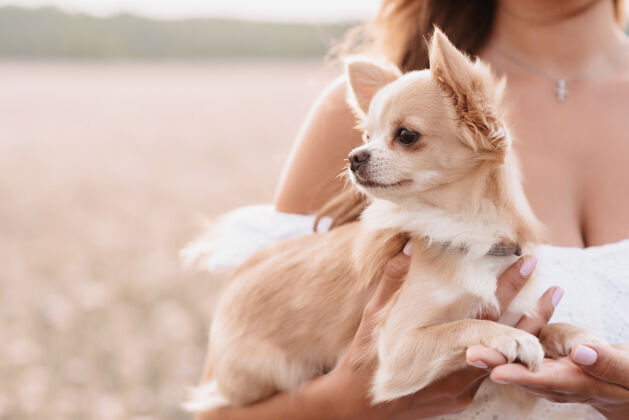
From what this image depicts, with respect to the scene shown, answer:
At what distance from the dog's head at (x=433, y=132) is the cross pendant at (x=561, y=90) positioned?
2.90 feet

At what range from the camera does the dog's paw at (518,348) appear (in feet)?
5.20

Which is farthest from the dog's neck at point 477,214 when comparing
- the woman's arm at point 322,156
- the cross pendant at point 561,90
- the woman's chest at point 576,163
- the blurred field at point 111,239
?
the blurred field at point 111,239

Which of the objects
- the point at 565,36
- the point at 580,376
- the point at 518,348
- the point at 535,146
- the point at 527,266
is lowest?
the point at 580,376

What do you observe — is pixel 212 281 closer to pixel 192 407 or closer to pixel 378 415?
pixel 192 407

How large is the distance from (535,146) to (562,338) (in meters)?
0.93

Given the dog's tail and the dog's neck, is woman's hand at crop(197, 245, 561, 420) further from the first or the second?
the dog's tail

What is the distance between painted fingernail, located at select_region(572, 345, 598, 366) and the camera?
5.26 feet

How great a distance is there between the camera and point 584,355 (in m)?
1.60

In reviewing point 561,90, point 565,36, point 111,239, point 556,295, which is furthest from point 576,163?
point 111,239

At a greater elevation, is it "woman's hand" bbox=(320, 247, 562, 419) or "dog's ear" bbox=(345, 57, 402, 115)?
"dog's ear" bbox=(345, 57, 402, 115)

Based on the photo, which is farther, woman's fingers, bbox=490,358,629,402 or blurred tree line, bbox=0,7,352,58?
blurred tree line, bbox=0,7,352,58

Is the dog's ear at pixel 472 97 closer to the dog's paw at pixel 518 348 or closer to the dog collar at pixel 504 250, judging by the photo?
the dog collar at pixel 504 250

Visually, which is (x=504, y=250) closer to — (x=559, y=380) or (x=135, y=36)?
(x=559, y=380)

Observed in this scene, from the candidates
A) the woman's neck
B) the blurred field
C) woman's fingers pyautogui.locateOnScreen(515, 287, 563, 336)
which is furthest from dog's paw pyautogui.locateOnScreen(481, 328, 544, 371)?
the blurred field
